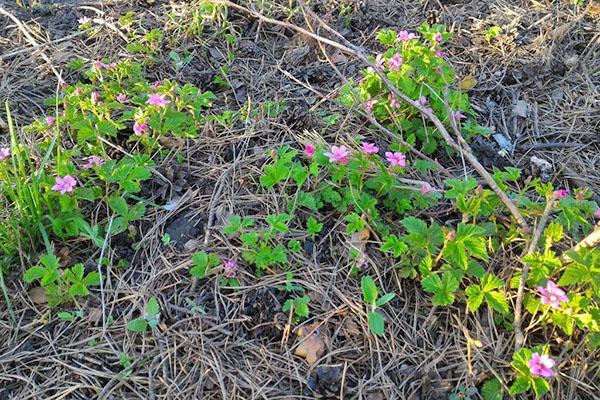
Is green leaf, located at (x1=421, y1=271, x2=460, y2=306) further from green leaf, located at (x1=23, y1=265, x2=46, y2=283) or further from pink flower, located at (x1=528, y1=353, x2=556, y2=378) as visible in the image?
green leaf, located at (x1=23, y1=265, x2=46, y2=283)

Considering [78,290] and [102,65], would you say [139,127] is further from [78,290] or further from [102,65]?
[78,290]

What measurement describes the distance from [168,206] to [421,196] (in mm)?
1046

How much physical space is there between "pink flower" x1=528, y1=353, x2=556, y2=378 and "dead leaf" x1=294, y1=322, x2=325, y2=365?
655mm

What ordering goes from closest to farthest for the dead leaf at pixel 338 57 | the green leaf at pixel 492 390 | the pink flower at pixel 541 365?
the pink flower at pixel 541 365, the green leaf at pixel 492 390, the dead leaf at pixel 338 57

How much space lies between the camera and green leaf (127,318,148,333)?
5.83ft

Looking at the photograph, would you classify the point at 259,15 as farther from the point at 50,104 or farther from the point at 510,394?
the point at 510,394

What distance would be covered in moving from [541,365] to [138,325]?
1.30 meters

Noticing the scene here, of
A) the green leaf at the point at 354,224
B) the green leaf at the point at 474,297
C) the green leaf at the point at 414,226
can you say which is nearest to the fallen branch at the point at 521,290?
the green leaf at the point at 474,297

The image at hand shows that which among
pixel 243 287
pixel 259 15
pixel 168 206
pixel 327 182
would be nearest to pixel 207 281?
pixel 243 287

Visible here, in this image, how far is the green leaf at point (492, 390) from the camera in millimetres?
1680

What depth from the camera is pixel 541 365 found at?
1.61 metres

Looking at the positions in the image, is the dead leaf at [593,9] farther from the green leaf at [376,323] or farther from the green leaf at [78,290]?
the green leaf at [78,290]

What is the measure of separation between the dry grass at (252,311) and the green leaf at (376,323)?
0.07 meters

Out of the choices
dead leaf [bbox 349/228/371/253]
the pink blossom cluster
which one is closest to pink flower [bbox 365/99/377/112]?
dead leaf [bbox 349/228/371/253]
